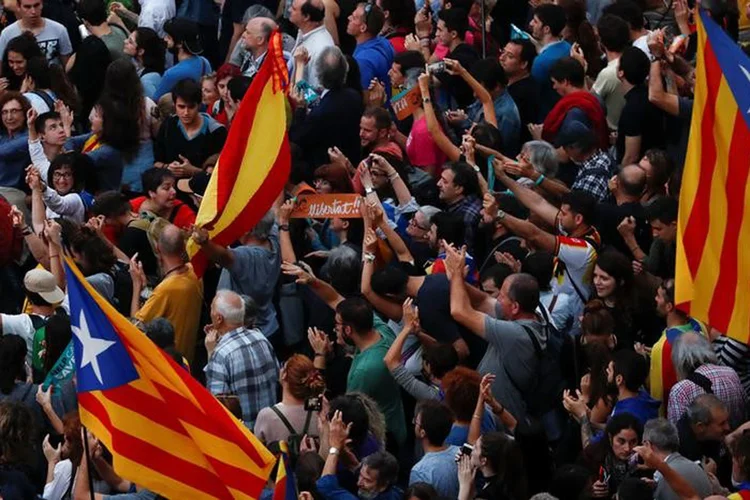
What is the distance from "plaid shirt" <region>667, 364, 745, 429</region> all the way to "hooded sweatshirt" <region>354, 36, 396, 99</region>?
5561 mm

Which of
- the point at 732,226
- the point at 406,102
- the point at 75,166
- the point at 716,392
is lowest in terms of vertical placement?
the point at 75,166

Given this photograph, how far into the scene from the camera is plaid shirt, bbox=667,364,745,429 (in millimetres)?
12383

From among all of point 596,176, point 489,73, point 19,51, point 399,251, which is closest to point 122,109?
point 19,51

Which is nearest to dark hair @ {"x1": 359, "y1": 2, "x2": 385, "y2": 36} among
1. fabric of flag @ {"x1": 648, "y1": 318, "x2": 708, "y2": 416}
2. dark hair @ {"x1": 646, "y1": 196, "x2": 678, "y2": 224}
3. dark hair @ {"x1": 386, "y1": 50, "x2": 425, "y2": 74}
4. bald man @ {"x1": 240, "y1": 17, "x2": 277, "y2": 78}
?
bald man @ {"x1": 240, "y1": 17, "x2": 277, "y2": 78}

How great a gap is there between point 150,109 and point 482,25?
9.37 ft

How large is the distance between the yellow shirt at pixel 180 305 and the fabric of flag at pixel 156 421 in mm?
2750

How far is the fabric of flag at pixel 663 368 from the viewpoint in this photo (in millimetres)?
12844

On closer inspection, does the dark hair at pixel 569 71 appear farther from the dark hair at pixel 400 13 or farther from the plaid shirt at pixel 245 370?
the plaid shirt at pixel 245 370

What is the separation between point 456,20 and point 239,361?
15.8 feet

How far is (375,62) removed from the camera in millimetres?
17453

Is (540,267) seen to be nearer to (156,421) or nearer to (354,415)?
(354,415)

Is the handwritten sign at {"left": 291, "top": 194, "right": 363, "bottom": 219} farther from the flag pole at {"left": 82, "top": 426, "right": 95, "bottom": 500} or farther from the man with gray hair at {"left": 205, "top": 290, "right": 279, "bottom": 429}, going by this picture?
the flag pole at {"left": 82, "top": 426, "right": 95, "bottom": 500}

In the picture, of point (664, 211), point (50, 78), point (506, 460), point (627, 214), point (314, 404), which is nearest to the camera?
point (506, 460)

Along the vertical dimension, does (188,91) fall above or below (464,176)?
below
